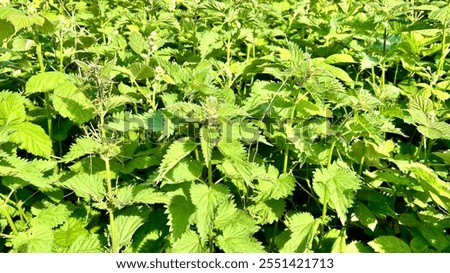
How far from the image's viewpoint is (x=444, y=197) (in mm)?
2121

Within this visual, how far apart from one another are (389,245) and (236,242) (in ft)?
2.48

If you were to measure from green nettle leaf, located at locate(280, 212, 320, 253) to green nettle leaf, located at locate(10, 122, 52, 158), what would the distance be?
50.4 inches

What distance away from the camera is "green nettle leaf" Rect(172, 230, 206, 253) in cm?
208

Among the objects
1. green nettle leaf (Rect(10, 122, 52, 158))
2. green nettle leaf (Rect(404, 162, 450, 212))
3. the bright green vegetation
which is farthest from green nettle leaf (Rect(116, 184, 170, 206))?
green nettle leaf (Rect(404, 162, 450, 212))

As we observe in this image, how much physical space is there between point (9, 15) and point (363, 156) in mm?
1946

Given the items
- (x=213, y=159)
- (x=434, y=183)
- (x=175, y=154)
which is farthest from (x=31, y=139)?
(x=434, y=183)

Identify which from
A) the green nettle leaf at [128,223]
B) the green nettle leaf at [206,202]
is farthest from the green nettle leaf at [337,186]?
the green nettle leaf at [128,223]

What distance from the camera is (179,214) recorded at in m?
2.17

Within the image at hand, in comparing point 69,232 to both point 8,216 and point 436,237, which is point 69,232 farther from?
point 436,237

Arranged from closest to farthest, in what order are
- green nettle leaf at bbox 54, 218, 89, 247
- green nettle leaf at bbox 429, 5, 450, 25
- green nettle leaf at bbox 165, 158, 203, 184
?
green nettle leaf at bbox 165, 158, 203, 184
green nettle leaf at bbox 54, 218, 89, 247
green nettle leaf at bbox 429, 5, 450, 25

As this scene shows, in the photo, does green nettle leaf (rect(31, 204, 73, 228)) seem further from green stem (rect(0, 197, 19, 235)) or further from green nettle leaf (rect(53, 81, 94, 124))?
green nettle leaf (rect(53, 81, 94, 124))

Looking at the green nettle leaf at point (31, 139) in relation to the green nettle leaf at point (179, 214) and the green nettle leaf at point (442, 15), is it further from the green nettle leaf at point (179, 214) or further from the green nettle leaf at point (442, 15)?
the green nettle leaf at point (442, 15)

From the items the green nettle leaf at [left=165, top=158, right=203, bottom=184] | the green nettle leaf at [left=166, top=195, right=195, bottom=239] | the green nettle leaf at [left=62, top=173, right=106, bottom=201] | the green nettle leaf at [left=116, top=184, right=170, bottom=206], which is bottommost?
the green nettle leaf at [left=166, top=195, right=195, bottom=239]
